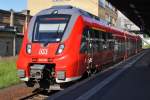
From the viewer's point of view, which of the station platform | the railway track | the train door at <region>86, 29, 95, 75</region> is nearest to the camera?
the station platform

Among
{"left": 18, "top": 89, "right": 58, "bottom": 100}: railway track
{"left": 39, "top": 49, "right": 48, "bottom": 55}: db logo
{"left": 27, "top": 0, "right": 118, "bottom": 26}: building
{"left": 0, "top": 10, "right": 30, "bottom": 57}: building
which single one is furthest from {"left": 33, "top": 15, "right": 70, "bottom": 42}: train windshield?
{"left": 27, "top": 0, "right": 118, "bottom": 26}: building

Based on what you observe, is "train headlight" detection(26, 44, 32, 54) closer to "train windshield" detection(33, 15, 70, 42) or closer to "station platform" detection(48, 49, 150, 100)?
"train windshield" detection(33, 15, 70, 42)

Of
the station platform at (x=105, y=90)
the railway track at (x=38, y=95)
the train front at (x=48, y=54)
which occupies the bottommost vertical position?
the railway track at (x=38, y=95)

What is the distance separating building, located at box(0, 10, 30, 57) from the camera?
5250cm

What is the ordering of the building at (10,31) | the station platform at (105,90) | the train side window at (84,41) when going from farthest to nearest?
the building at (10,31) < the train side window at (84,41) < the station platform at (105,90)

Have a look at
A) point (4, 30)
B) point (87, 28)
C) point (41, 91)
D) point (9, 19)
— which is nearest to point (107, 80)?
point (87, 28)

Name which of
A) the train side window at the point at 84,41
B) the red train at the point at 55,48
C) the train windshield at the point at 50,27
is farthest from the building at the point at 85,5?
the train windshield at the point at 50,27

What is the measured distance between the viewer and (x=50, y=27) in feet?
49.2

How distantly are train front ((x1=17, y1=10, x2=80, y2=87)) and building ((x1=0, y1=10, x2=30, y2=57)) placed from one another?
3578 cm

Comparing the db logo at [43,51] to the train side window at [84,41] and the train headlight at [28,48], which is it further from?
the train side window at [84,41]

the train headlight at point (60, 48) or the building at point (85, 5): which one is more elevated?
the building at point (85, 5)

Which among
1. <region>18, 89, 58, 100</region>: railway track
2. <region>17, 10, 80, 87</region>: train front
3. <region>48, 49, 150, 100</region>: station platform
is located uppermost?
<region>17, 10, 80, 87</region>: train front

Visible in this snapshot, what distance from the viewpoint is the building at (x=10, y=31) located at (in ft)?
172

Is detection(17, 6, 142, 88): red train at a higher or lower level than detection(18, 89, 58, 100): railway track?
higher
